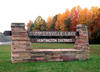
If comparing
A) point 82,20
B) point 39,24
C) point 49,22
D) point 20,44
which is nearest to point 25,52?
point 20,44

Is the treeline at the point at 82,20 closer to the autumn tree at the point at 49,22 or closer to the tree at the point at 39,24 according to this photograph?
the tree at the point at 39,24

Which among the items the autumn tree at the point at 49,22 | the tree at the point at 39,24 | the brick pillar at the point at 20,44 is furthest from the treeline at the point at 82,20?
the brick pillar at the point at 20,44

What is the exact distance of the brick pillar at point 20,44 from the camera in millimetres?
9109

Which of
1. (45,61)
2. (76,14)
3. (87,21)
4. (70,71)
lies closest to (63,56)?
(45,61)

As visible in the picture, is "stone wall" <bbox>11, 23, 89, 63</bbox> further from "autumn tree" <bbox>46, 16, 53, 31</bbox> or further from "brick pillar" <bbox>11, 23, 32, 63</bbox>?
"autumn tree" <bbox>46, 16, 53, 31</bbox>

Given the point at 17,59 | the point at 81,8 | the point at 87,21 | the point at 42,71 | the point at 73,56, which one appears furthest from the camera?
the point at 81,8

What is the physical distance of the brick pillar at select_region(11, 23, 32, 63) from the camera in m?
9.11

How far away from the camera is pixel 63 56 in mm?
9688

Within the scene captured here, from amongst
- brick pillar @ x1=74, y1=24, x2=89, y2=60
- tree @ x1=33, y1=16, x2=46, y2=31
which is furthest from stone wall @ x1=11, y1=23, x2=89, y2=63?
tree @ x1=33, y1=16, x2=46, y2=31

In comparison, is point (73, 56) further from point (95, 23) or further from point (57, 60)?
point (95, 23)

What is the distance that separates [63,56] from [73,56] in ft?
2.14

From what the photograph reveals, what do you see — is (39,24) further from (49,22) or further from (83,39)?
(83,39)

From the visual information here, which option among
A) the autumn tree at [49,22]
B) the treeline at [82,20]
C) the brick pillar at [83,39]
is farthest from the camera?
the autumn tree at [49,22]

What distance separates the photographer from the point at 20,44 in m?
9.16
